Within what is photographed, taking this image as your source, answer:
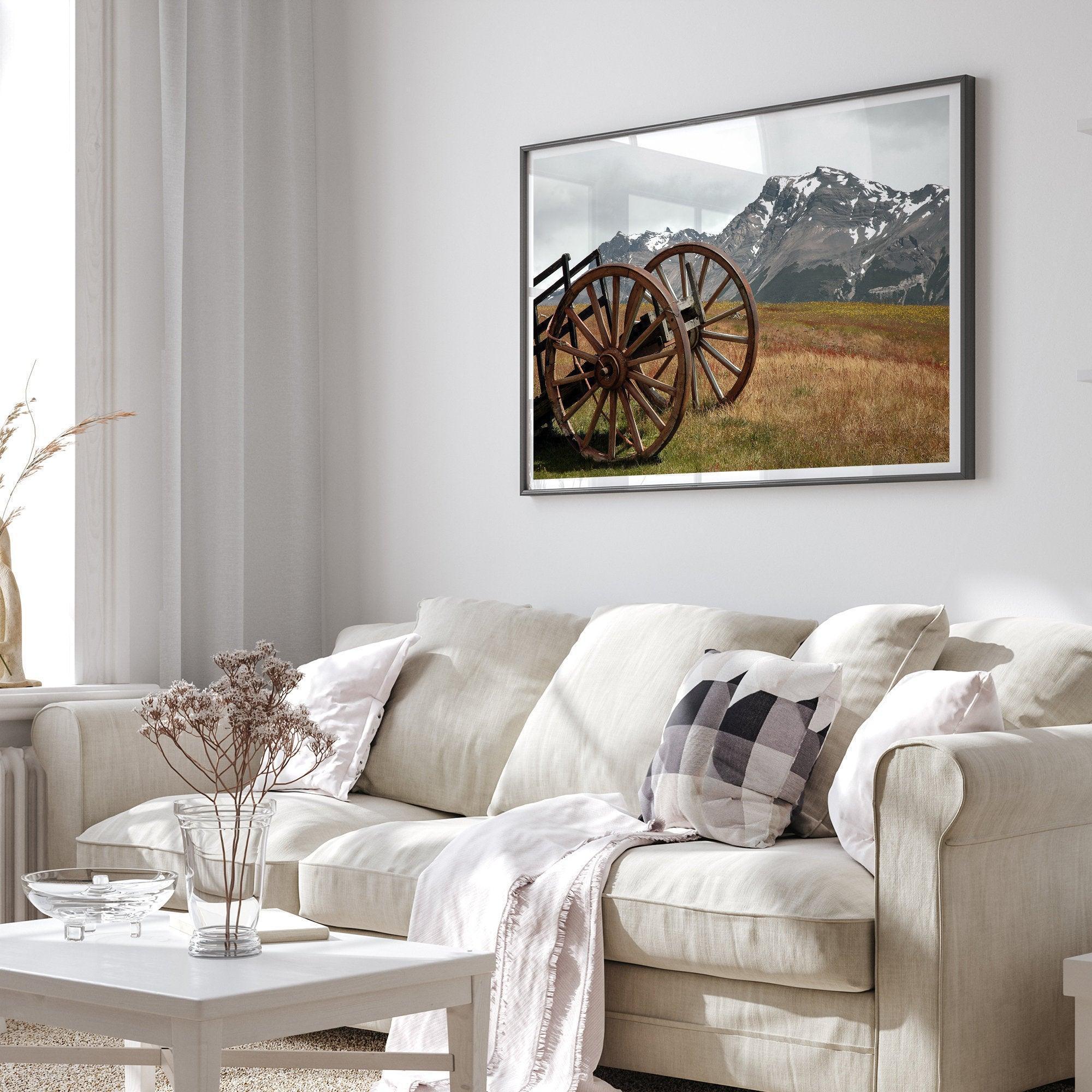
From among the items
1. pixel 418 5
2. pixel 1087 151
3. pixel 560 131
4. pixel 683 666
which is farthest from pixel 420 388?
pixel 1087 151

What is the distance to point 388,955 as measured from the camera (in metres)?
2.11

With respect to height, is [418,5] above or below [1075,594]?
above

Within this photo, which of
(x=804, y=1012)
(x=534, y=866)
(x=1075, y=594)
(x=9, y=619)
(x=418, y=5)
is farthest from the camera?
(x=418, y=5)

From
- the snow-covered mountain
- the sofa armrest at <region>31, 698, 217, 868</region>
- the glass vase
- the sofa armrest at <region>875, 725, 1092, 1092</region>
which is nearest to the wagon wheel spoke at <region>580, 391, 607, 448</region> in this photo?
the snow-covered mountain

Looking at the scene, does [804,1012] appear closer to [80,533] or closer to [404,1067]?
[404,1067]

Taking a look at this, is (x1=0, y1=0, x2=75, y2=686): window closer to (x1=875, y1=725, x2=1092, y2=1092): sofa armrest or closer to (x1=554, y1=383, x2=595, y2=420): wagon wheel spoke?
(x1=554, y1=383, x2=595, y2=420): wagon wheel spoke

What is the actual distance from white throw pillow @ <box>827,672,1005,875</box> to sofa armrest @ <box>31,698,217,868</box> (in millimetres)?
1657

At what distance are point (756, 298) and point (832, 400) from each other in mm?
330

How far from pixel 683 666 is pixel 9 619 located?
1.77m

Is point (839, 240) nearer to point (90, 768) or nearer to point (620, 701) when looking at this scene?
point (620, 701)

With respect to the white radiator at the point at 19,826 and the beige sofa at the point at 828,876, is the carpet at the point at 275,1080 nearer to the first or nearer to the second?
the beige sofa at the point at 828,876

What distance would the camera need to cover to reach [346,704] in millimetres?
3752

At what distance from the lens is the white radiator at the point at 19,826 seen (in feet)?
12.1

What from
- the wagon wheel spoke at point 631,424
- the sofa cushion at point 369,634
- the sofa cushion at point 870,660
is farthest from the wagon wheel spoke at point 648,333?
the sofa cushion at point 870,660
